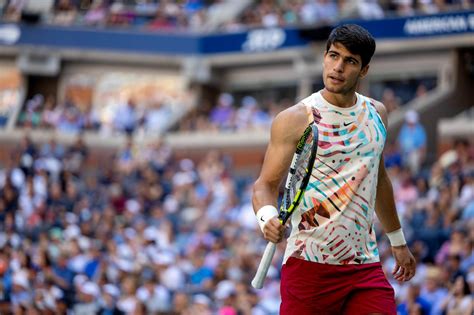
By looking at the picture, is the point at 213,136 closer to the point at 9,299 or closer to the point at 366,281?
the point at 9,299

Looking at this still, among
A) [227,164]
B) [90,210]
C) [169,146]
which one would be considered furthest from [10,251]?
[169,146]

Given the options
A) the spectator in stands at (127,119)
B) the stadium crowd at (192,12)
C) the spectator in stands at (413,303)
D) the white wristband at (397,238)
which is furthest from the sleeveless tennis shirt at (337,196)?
the spectator in stands at (127,119)

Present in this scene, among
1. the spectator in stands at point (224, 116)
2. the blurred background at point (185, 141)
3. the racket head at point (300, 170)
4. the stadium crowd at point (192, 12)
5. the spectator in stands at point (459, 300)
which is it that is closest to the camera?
the racket head at point (300, 170)

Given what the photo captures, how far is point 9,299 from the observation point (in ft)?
45.3

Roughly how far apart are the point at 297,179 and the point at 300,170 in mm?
58

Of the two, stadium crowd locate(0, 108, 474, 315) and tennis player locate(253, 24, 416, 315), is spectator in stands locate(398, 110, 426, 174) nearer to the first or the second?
stadium crowd locate(0, 108, 474, 315)

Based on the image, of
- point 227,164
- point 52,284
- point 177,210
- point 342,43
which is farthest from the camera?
point 227,164

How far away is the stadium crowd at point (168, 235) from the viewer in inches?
469

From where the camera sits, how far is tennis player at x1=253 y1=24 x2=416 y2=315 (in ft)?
18.0

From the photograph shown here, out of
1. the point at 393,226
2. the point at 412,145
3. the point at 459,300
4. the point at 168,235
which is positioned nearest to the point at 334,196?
the point at 393,226

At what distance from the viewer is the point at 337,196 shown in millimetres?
5520

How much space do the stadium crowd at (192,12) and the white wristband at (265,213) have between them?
16527 millimetres

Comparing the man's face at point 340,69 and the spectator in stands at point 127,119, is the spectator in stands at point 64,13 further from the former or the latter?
the man's face at point 340,69

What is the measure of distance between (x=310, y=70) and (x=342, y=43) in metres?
18.4
